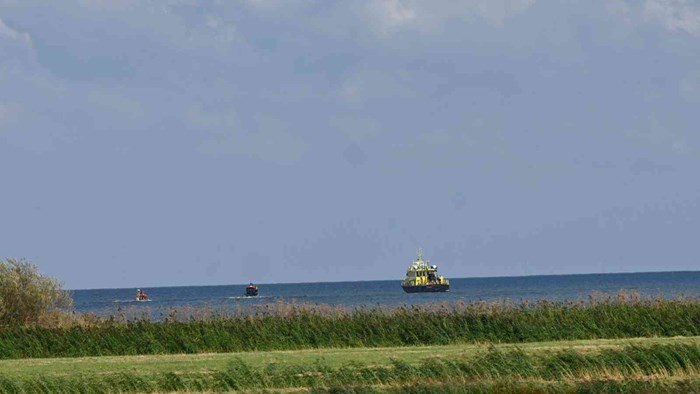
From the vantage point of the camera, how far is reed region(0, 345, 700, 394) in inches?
1172

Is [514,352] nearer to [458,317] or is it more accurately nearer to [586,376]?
[586,376]

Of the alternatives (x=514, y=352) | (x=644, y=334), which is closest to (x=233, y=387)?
(x=514, y=352)

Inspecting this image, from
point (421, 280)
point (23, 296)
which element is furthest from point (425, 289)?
point (23, 296)

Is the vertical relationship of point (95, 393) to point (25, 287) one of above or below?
below

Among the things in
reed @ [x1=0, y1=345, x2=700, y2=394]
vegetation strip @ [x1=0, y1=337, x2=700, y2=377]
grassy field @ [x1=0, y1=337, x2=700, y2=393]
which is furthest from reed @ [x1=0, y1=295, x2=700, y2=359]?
reed @ [x1=0, y1=345, x2=700, y2=394]

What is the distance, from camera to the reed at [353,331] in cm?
4512

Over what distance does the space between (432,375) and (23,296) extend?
95.1 ft

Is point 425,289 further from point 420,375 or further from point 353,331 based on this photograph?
point 420,375

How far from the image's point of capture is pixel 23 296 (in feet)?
178

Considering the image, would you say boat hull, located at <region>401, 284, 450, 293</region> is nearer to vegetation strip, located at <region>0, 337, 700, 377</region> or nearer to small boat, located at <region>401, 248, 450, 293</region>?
small boat, located at <region>401, 248, 450, 293</region>

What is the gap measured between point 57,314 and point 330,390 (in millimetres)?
31362

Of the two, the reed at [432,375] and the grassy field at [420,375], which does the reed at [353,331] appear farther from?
the reed at [432,375]

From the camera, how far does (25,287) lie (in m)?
54.6

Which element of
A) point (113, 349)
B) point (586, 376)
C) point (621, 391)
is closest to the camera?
point (621, 391)
